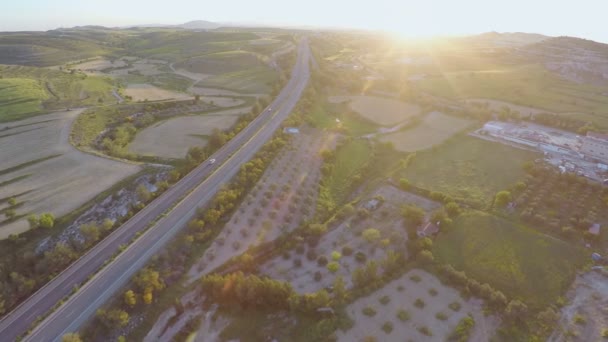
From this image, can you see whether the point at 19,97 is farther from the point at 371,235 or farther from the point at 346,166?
the point at 371,235

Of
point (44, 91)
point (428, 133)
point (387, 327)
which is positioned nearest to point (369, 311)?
point (387, 327)

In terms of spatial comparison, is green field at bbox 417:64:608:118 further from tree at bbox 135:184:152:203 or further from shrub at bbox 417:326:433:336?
tree at bbox 135:184:152:203

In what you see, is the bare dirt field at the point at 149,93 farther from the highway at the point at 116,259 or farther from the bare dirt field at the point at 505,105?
the bare dirt field at the point at 505,105

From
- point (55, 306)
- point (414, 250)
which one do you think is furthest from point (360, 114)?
point (55, 306)

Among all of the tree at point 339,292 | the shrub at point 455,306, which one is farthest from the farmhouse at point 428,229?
the tree at point 339,292

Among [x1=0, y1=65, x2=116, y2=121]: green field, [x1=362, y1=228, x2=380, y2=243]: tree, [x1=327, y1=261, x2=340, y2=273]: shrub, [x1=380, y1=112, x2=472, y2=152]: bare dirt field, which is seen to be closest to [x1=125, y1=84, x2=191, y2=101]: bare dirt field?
[x1=0, y1=65, x2=116, y2=121]: green field

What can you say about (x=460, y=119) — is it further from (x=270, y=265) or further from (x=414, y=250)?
(x=270, y=265)
